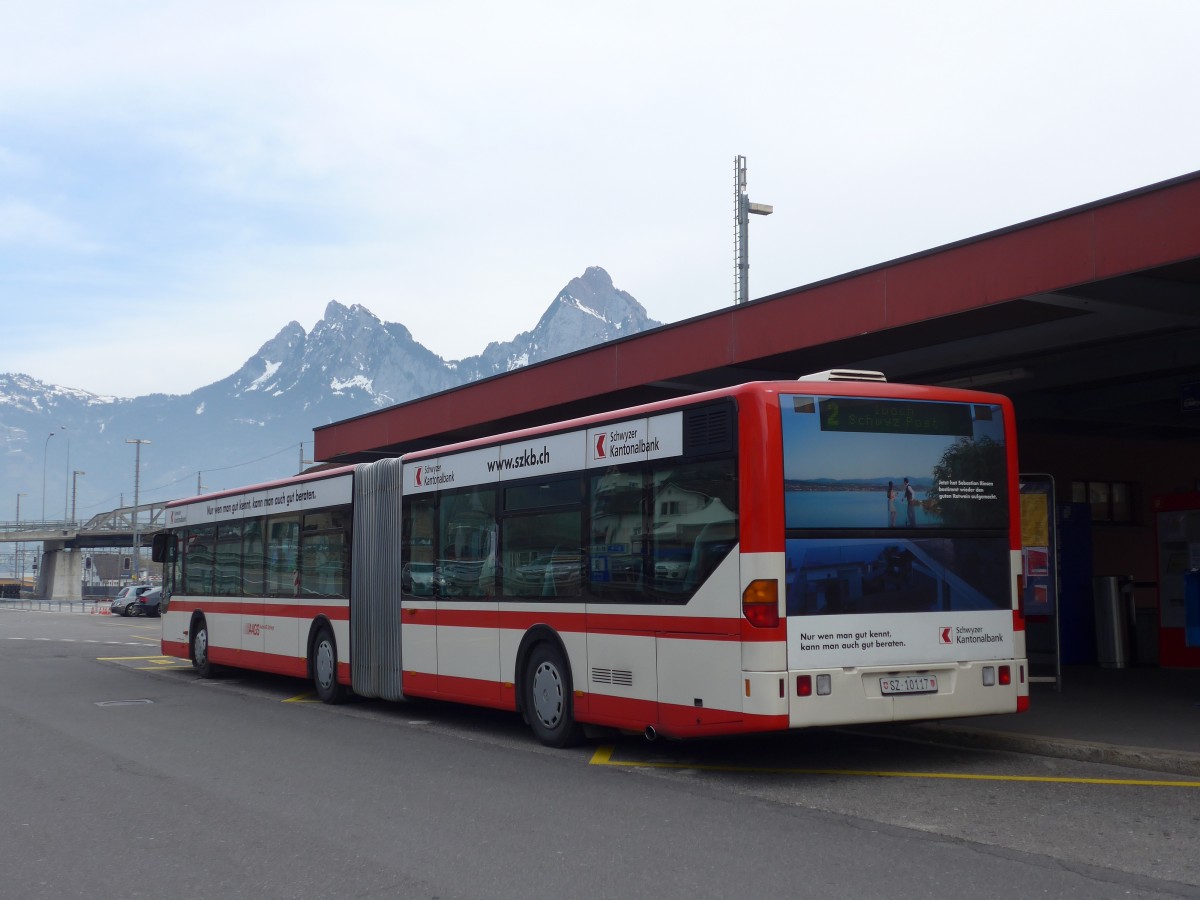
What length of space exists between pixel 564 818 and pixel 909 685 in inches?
114

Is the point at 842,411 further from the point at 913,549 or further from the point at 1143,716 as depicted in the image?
the point at 1143,716

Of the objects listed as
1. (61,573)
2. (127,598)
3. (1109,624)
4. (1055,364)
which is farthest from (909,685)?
(61,573)

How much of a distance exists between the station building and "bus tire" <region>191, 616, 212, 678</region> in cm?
460

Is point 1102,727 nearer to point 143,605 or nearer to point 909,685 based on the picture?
point 909,685

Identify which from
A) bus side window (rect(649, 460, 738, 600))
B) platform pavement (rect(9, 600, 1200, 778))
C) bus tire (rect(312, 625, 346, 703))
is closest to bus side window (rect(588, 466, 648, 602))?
bus side window (rect(649, 460, 738, 600))

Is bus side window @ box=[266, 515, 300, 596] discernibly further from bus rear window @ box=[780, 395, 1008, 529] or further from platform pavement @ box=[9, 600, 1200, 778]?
bus rear window @ box=[780, 395, 1008, 529]

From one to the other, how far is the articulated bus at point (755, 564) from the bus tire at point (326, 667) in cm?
374

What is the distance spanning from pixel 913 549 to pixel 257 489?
11.5 metres

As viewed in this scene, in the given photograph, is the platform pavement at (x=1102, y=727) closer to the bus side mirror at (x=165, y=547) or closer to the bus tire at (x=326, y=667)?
the bus tire at (x=326, y=667)

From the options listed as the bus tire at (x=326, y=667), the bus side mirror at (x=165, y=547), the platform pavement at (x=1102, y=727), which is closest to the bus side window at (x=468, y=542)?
the bus tire at (x=326, y=667)

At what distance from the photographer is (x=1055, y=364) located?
52.5ft

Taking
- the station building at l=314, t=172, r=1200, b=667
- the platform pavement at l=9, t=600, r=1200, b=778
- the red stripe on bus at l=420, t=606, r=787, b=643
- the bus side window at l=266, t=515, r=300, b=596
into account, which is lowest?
the platform pavement at l=9, t=600, r=1200, b=778

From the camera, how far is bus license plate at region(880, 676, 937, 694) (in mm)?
9438

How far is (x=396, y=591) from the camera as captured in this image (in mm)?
14383
